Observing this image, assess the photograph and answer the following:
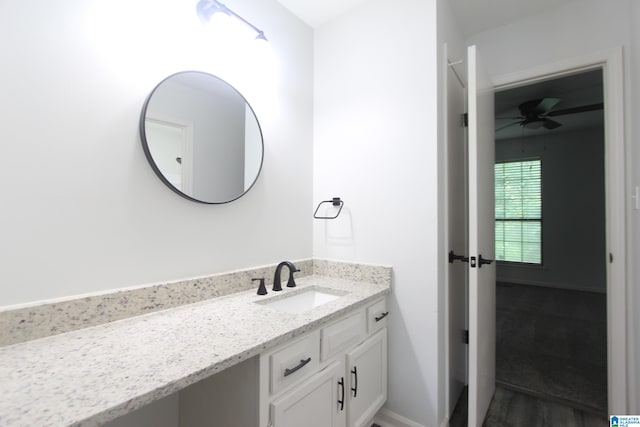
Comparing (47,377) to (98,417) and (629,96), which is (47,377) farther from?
(629,96)

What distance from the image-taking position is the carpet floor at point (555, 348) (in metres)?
1.95

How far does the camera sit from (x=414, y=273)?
1562 millimetres

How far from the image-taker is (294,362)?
102cm

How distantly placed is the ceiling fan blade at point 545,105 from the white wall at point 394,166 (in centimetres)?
212

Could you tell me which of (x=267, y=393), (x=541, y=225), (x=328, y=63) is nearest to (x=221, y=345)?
(x=267, y=393)

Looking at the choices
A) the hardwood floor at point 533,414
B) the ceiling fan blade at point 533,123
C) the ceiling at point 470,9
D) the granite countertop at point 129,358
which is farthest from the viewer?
the ceiling fan blade at point 533,123

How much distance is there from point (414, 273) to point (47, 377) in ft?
4.72

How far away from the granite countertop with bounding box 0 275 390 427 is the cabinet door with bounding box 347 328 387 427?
302mm

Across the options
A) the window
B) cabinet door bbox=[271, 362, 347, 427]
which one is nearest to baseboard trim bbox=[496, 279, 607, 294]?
the window

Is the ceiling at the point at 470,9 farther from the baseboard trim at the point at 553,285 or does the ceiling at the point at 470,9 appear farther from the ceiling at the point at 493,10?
the baseboard trim at the point at 553,285

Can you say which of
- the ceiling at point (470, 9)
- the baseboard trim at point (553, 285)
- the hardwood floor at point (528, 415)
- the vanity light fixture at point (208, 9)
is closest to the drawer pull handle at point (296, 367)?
the hardwood floor at point (528, 415)

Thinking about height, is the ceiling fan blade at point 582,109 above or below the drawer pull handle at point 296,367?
above

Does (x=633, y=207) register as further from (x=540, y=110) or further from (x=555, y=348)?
(x=540, y=110)

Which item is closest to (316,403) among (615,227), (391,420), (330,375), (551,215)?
(330,375)
